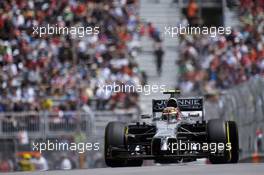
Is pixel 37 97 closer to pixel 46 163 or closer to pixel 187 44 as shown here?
pixel 46 163

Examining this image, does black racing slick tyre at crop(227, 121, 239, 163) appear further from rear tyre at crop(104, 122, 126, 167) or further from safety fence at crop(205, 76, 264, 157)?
safety fence at crop(205, 76, 264, 157)

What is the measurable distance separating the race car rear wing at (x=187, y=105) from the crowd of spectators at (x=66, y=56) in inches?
205

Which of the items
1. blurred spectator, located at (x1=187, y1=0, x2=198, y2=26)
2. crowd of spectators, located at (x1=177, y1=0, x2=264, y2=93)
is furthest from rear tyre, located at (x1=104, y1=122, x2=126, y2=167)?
blurred spectator, located at (x1=187, y1=0, x2=198, y2=26)

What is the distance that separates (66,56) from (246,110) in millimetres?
4978

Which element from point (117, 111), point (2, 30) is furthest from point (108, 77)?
point (2, 30)

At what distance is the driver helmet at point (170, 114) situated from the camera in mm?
11750

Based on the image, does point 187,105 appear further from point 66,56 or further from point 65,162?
point 66,56

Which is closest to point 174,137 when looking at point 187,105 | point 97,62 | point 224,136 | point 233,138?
point 224,136

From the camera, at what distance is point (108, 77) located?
18484 mm

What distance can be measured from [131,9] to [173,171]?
32.4ft

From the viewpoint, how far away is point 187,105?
12.2 m

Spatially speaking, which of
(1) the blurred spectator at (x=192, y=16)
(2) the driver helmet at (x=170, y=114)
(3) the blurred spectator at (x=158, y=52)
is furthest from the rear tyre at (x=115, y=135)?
(1) the blurred spectator at (x=192, y=16)

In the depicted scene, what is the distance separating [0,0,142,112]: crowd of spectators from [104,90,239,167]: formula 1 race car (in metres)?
5.33

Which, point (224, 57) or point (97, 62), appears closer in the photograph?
point (97, 62)
